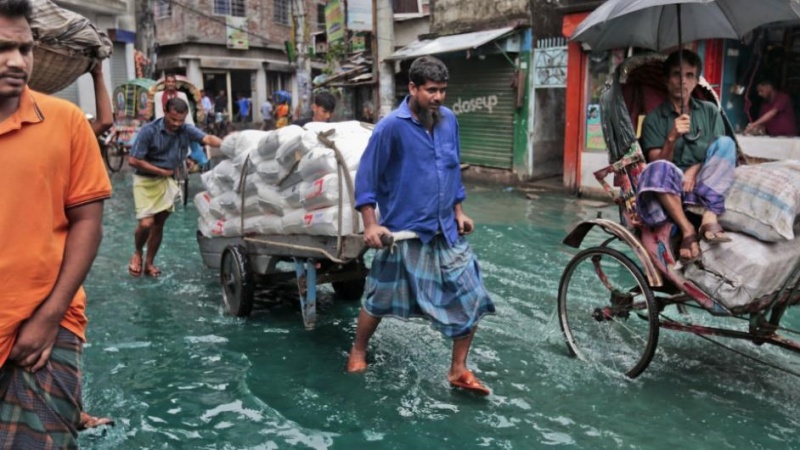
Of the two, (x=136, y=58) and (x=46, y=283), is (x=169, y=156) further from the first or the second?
(x=136, y=58)

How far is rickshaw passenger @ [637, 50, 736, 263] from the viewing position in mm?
3736

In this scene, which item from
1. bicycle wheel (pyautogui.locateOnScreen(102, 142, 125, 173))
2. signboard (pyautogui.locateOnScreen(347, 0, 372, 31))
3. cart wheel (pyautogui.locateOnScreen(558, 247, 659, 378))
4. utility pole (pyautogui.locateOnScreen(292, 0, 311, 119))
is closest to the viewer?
cart wheel (pyautogui.locateOnScreen(558, 247, 659, 378))

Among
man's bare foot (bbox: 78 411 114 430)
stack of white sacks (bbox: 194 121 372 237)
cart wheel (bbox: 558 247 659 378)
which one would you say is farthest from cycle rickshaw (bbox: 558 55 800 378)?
man's bare foot (bbox: 78 411 114 430)

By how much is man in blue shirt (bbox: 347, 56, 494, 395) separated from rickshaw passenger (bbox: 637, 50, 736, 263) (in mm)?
1087

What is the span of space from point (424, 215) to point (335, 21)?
17.9 meters

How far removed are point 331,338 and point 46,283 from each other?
312 centimetres

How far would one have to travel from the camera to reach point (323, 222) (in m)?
4.48

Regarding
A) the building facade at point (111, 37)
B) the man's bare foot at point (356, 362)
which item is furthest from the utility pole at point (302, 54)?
the man's bare foot at point (356, 362)

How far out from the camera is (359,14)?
1695cm

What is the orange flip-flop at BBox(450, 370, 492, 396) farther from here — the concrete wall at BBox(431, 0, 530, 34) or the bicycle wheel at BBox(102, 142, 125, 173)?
the bicycle wheel at BBox(102, 142, 125, 173)

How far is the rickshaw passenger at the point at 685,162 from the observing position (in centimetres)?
374

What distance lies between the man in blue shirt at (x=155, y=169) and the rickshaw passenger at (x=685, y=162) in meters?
4.12

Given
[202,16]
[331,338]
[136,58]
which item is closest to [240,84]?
[202,16]

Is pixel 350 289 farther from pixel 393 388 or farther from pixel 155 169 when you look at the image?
pixel 155 169
